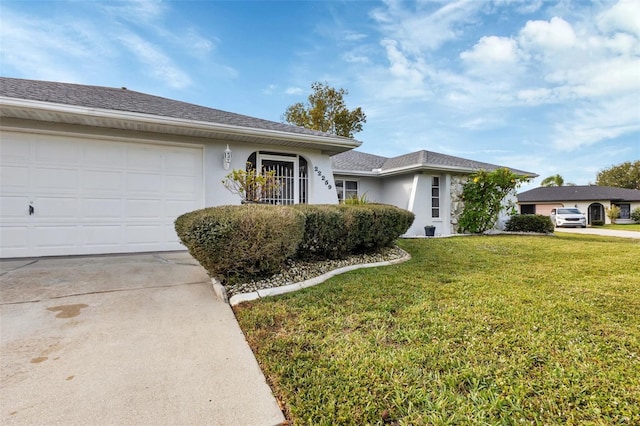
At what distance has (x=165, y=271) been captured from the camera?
5.20 meters

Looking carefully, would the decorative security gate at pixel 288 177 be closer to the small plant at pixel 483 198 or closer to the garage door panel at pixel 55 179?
the garage door panel at pixel 55 179

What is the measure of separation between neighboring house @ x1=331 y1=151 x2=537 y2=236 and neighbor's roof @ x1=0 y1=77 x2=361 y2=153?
3963 mm

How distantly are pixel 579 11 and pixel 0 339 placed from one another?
13110 mm

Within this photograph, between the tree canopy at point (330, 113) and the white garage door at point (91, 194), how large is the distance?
16581mm

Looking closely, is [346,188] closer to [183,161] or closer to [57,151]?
[183,161]

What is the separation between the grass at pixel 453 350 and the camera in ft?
6.00

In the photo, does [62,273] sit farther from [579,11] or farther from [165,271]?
[579,11]

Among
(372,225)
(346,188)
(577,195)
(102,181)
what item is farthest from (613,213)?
(102,181)

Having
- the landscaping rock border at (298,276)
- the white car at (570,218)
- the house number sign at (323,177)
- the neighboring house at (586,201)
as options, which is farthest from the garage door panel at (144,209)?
the neighboring house at (586,201)

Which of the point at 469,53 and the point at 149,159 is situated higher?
the point at 469,53

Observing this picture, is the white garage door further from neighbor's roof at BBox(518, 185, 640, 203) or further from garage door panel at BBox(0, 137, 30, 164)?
neighbor's roof at BBox(518, 185, 640, 203)

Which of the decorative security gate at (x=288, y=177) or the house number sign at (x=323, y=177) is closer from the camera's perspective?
the decorative security gate at (x=288, y=177)

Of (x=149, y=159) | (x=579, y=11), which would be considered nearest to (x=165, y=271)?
(x=149, y=159)

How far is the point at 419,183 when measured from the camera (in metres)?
12.0
